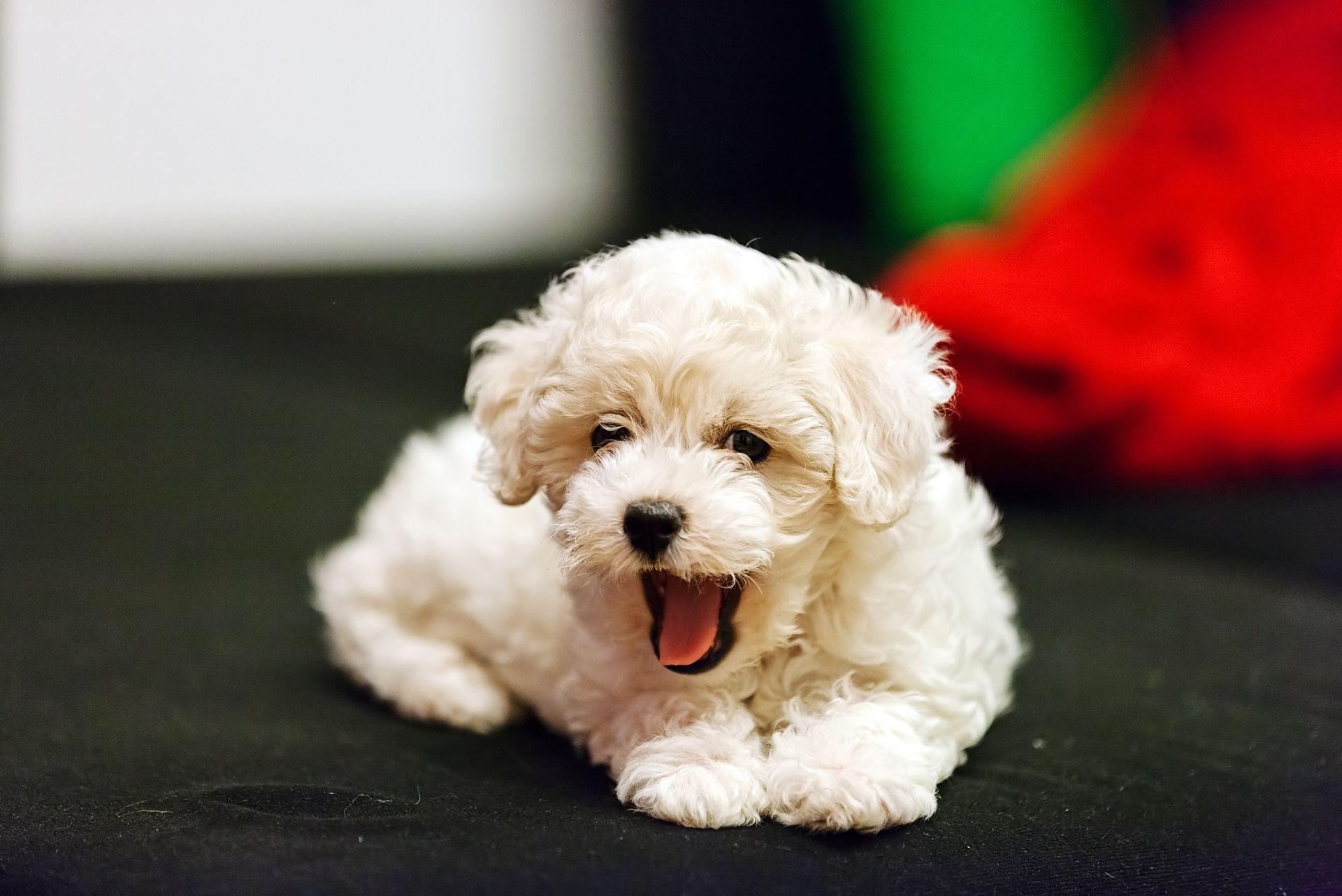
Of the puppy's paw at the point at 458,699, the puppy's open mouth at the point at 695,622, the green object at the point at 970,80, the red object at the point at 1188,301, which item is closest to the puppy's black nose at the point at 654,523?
the puppy's open mouth at the point at 695,622

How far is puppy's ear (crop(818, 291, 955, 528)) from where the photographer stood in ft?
6.29

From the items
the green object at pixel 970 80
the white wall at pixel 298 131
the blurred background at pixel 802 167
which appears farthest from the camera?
the white wall at pixel 298 131

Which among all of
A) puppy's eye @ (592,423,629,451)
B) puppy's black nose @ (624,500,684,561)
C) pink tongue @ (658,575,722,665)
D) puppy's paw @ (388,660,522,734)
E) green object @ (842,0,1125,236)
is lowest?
puppy's paw @ (388,660,522,734)

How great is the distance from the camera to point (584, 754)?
224cm

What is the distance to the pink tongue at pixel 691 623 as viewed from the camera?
6.49 ft

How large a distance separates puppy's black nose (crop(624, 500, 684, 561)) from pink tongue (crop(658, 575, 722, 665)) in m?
0.15

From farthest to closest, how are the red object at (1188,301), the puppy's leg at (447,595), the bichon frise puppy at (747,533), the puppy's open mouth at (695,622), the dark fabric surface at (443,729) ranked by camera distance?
the red object at (1188,301) → the puppy's leg at (447,595) → the puppy's open mouth at (695,622) → the bichon frise puppy at (747,533) → the dark fabric surface at (443,729)

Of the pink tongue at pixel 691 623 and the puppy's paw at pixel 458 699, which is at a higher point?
the pink tongue at pixel 691 623

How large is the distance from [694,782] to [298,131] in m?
6.27

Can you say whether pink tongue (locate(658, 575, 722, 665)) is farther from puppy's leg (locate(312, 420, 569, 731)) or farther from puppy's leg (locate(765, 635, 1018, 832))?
puppy's leg (locate(312, 420, 569, 731))

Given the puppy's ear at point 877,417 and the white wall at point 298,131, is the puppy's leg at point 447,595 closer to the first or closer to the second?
the puppy's ear at point 877,417

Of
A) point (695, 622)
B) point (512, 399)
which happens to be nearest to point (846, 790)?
point (695, 622)

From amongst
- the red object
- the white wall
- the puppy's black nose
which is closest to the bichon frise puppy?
the puppy's black nose

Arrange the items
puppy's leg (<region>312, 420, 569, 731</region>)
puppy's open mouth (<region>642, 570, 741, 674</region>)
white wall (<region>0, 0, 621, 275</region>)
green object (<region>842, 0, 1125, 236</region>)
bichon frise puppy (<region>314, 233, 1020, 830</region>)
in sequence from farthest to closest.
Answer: white wall (<region>0, 0, 621, 275</region>)
green object (<region>842, 0, 1125, 236</region>)
puppy's leg (<region>312, 420, 569, 731</region>)
puppy's open mouth (<region>642, 570, 741, 674</region>)
bichon frise puppy (<region>314, 233, 1020, 830</region>)
